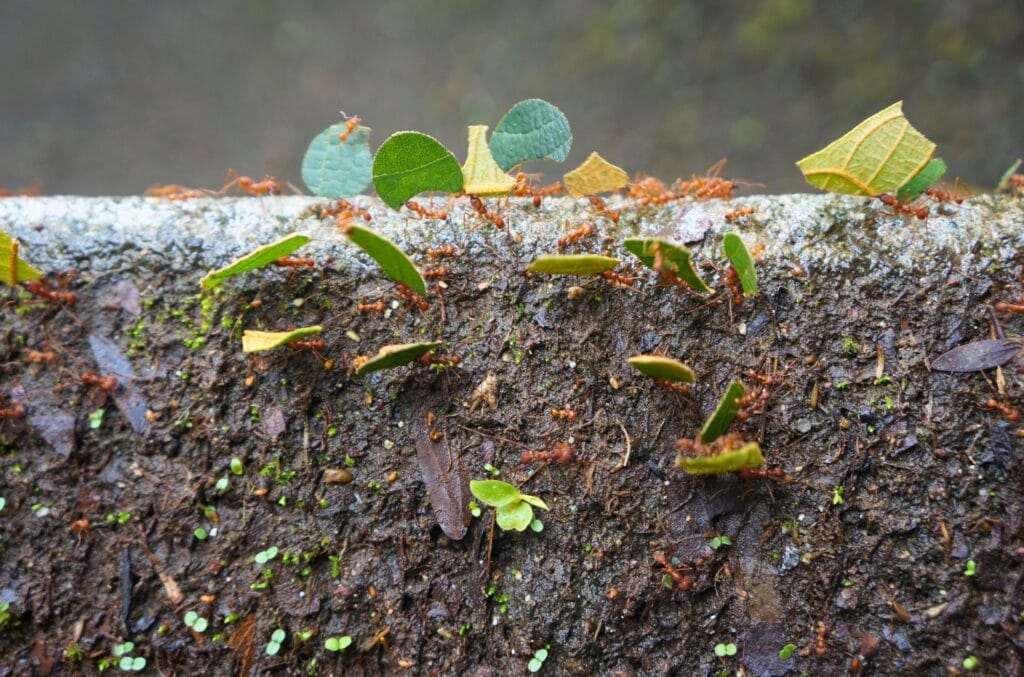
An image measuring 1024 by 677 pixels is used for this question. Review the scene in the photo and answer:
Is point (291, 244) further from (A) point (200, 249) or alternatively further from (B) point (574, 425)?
(B) point (574, 425)

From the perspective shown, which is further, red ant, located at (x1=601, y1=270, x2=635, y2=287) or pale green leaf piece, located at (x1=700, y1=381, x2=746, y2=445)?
red ant, located at (x1=601, y1=270, x2=635, y2=287)

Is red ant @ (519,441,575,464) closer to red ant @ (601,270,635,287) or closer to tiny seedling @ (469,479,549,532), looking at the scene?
tiny seedling @ (469,479,549,532)

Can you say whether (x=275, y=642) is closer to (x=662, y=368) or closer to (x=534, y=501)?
(x=534, y=501)

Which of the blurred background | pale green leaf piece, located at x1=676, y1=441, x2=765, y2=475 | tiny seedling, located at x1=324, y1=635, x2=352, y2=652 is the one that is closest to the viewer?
pale green leaf piece, located at x1=676, y1=441, x2=765, y2=475

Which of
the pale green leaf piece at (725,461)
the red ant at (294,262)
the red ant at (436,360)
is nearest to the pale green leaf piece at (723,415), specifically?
the pale green leaf piece at (725,461)

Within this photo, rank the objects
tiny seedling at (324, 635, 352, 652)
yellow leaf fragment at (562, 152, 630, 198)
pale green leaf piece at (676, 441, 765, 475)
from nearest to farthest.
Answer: pale green leaf piece at (676, 441, 765, 475)
tiny seedling at (324, 635, 352, 652)
yellow leaf fragment at (562, 152, 630, 198)

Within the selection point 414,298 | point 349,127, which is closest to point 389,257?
point 414,298

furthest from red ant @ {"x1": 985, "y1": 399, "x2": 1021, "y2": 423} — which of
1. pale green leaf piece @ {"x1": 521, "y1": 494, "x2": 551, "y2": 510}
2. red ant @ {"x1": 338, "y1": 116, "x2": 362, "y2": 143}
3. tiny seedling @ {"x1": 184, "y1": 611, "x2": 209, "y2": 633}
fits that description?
tiny seedling @ {"x1": 184, "y1": 611, "x2": 209, "y2": 633}

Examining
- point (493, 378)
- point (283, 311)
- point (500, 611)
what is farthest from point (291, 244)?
point (500, 611)

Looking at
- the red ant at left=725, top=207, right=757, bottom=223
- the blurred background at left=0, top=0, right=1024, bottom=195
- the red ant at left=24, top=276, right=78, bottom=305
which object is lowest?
the red ant at left=725, top=207, right=757, bottom=223
